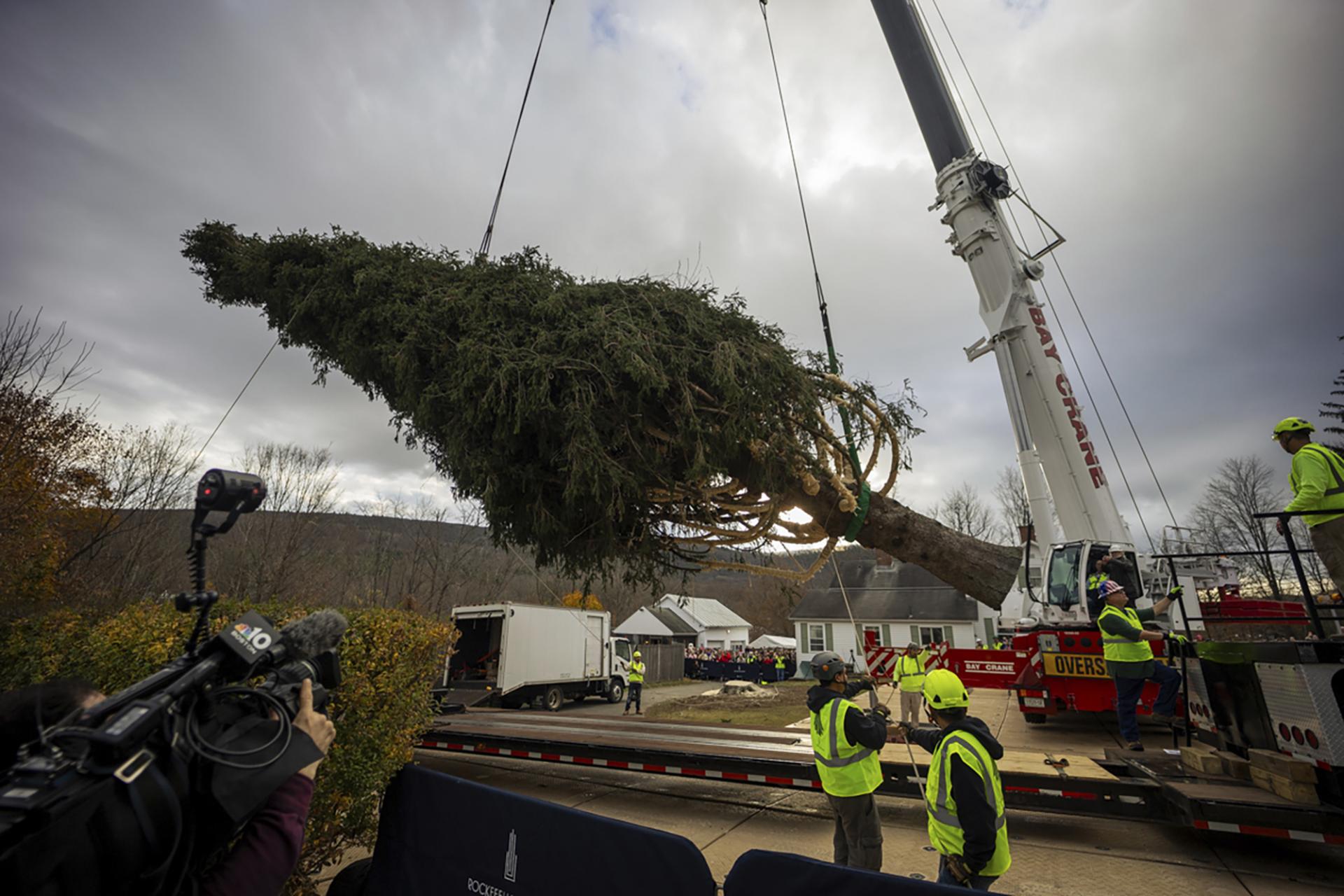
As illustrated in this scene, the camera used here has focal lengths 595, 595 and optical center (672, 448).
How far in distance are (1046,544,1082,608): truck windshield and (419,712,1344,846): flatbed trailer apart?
2481 millimetres

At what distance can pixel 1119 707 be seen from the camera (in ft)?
22.4

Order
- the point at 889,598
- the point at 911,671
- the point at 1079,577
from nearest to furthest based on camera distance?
the point at 1079,577, the point at 911,671, the point at 889,598

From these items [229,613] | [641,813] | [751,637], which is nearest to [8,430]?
[229,613]

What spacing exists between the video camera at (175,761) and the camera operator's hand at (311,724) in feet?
0.09

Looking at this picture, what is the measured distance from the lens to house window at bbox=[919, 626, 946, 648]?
34906 millimetres

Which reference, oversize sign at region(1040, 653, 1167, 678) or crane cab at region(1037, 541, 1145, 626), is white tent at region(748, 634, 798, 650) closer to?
oversize sign at region(1040, 653, 1167, 678)

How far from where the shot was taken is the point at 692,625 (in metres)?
51.1

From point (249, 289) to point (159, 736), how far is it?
600 cm

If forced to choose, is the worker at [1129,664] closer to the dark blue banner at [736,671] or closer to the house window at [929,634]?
the dark blue banner at [736,671]

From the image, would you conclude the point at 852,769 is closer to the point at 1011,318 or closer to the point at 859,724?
the point at 859,724

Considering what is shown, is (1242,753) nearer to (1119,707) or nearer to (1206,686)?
(1206,686)

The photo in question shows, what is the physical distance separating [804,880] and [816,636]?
1534 inches

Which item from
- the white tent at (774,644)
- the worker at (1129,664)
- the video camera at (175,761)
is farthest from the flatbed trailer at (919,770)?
the white tent at (774,644)

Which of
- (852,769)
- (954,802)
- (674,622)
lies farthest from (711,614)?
(954,802)
